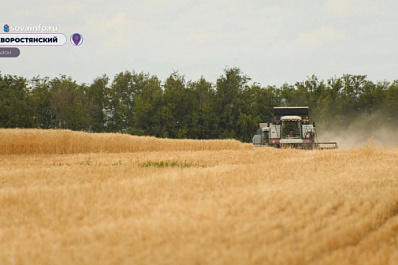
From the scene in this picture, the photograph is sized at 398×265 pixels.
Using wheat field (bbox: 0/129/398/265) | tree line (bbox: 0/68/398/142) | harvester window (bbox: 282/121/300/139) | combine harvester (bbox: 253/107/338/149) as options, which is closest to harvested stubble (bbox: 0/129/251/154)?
combine harvester (bbox: 253/107/338/149)

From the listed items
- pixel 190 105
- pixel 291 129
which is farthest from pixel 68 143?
pixel 190 105

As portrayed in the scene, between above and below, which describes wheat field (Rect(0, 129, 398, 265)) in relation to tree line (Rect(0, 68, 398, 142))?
below

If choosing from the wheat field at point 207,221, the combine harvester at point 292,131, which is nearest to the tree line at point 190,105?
the combine harvester at point 292,131

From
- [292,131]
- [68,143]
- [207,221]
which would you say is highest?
[292,131]

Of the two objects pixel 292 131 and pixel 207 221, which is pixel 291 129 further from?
pixel 207 221

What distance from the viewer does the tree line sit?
59.8 meters

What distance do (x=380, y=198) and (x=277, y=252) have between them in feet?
7.88

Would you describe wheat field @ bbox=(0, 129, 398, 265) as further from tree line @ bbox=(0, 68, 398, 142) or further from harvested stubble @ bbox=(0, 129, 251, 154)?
tree line @ bbox=(0, 68, 398, 142)

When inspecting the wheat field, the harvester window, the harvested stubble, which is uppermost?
the harvester window

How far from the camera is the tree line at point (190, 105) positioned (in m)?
59.8

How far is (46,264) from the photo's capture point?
4.14 m

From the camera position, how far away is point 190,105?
64.9 meters

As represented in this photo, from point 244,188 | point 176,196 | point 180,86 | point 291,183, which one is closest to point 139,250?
point 176,196

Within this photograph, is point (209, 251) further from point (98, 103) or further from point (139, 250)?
point (98, 103)
